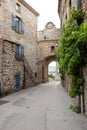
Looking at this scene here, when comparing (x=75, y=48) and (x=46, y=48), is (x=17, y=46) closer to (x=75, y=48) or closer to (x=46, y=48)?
(x=46, y=48)

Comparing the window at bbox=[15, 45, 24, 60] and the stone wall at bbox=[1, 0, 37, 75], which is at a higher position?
the stone wall at bbox=[1, 0, 37, 75]

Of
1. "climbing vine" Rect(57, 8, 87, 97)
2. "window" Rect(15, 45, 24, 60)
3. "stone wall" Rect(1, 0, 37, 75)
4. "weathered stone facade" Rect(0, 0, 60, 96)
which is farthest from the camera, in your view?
"window" Rect(15, 45, 24, 60)

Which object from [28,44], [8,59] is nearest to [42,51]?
[28,44]

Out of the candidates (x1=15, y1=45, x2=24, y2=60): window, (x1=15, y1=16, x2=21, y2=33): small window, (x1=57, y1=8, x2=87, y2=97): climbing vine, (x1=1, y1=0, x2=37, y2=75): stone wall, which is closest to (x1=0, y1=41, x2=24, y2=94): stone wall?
(x1=15, y1=45, x2=24, y2=60): window

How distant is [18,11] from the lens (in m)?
17.2

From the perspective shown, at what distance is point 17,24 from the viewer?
55.8 feet

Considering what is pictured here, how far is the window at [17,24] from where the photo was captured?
1596 cm

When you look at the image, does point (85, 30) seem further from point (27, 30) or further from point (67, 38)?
point (27, 30)

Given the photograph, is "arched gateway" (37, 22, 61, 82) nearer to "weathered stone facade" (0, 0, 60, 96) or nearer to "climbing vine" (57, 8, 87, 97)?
"weathered stone facade" (0, 0, 60, 96)

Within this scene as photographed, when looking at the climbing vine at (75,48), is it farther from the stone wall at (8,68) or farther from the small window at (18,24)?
the small window at (18,24)

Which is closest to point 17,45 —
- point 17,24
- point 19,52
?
point 19,52

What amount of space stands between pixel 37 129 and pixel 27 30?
1464cm

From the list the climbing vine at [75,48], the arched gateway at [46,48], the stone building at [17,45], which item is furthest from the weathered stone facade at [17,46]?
the climbing vine at [75,48]

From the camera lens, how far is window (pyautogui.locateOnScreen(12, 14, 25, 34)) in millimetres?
15965
